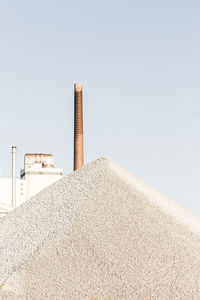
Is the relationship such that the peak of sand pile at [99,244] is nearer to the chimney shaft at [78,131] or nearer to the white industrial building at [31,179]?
the chimney shaft at [78,131]

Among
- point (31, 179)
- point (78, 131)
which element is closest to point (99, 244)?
point (78, 131)

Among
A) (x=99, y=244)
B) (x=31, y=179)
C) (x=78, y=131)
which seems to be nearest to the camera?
(x=99, y=244)

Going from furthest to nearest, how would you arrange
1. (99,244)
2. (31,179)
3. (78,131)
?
(31,179) < (78,131) < (99,244)

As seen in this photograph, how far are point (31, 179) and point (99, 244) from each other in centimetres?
2944

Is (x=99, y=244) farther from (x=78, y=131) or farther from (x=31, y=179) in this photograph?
(x=31, y=179)

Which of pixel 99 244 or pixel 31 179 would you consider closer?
pixel 99 244

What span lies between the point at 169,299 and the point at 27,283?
2.96 metres

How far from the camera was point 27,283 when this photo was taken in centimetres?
1038

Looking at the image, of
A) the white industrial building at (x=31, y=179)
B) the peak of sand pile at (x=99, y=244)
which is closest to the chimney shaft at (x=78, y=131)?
the white industrial building at (x=31, y=179)

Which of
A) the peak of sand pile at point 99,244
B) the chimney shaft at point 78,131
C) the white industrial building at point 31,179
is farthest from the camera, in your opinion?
the white industrial building at point 31,179

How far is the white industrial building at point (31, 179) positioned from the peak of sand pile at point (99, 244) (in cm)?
2441

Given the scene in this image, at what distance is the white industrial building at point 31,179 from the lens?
125 ft

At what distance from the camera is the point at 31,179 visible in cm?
4009

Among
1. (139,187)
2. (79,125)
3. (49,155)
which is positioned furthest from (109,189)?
(49,155)
